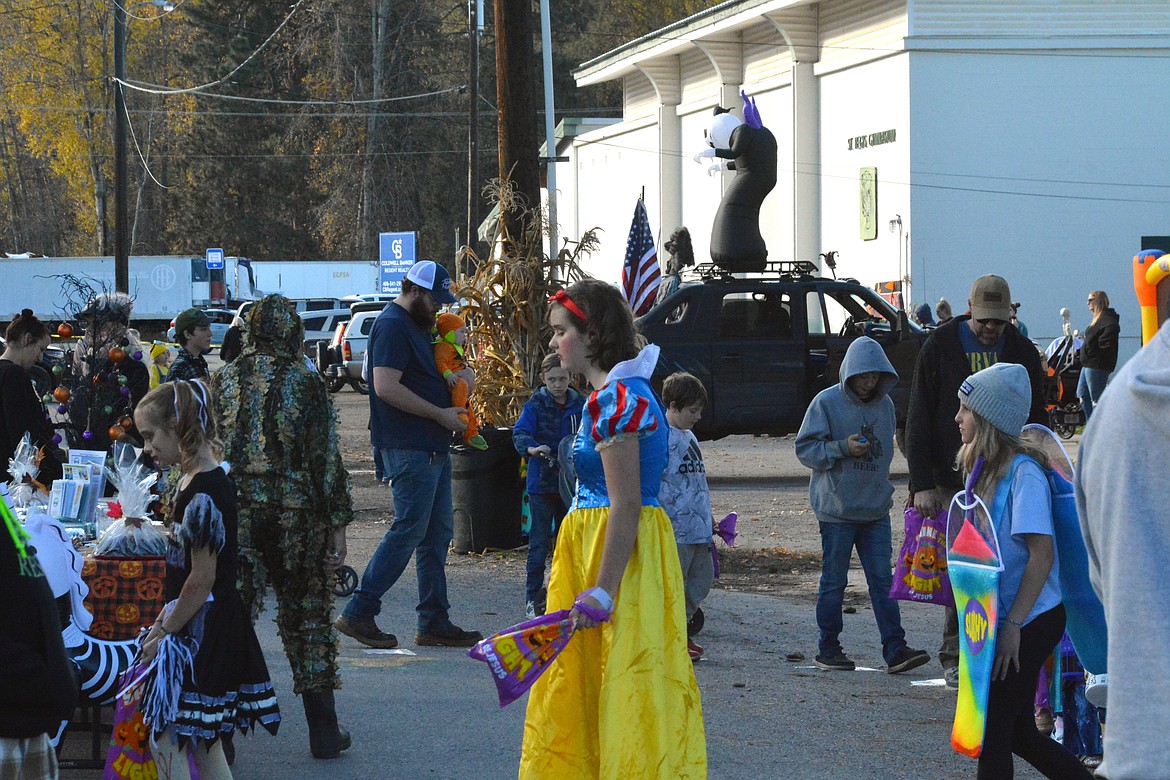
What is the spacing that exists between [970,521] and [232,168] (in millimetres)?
64471

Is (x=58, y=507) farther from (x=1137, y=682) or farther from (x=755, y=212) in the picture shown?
(x=755, y=212)

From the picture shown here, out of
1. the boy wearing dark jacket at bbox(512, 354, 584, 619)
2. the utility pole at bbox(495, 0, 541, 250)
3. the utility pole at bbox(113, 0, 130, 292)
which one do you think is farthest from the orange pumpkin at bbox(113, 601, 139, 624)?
the utility pole at bbox(113, 0, 130, 292)

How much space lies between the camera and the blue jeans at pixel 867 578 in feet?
23.7

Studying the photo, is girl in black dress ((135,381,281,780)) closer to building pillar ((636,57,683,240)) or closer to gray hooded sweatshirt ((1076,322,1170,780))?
gray hooded sweatshirt ((1076,322,1170,780))

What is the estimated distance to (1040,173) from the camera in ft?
91.5

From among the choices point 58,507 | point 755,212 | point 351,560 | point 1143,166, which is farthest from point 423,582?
point 1143,166

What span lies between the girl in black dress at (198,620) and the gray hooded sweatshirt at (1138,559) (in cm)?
296

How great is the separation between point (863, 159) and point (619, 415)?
26.2m

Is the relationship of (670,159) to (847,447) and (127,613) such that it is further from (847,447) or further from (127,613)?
(127,613)

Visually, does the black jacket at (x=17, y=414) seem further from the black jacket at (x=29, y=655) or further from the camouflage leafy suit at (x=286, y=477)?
the black jacket at (x=29, y=655)

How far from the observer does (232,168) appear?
6594cm

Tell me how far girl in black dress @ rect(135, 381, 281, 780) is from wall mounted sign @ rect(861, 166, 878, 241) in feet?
82.6

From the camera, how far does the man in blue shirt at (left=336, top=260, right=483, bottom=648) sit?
24.4 feet

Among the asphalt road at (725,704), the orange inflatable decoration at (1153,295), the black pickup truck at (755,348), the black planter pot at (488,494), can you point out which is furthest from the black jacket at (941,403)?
the black pickup truck at (755,348)
